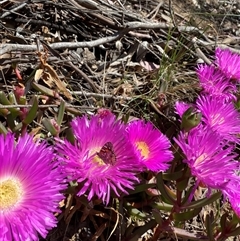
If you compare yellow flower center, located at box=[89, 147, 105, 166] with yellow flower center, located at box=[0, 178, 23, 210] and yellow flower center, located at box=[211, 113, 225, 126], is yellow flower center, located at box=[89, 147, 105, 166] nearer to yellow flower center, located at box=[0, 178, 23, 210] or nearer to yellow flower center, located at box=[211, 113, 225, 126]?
yellow flower center, located at box=[0, 178, 23, 210]

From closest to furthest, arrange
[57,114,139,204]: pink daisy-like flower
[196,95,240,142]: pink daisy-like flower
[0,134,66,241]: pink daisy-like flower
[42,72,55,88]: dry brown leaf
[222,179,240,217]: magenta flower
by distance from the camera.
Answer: [0,134,66,241]: pink daisy-like flower
[57,114,139,204]: pink daisy-like flower
[222,179,240,217]: magenta flower
[196,95,240,142]: pink daisy-like flower
[42,72,55,88]: dry brown leaf

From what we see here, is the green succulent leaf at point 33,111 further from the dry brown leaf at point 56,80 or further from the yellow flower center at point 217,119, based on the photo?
the yellow flower center at point 217,119

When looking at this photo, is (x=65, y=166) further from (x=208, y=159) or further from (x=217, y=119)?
(x=217, y=119)

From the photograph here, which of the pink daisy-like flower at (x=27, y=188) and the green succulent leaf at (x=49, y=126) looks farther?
the green succulent leaf at (x=49, y=126)

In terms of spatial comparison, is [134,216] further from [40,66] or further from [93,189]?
[40,66]

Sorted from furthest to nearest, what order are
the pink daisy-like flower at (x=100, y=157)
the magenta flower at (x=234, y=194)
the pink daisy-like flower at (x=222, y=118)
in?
the pink daisy-like flower at (x=222, y=118)
the magenta flower at (x=234, y=194)
the pink daisy-like flower at (x=100, y=157)

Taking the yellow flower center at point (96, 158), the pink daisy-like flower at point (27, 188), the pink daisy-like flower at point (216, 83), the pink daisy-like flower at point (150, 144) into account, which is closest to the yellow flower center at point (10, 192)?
the pink daisy-like flower at point (27, 188)

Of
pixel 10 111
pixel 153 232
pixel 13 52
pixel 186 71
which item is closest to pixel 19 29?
pixel 13 52

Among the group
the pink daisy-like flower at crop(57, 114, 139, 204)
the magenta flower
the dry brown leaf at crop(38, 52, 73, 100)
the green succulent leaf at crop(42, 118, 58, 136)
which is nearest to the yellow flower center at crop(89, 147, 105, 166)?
the pink daisy-like flower at crop(57, 114, 139, 204)
